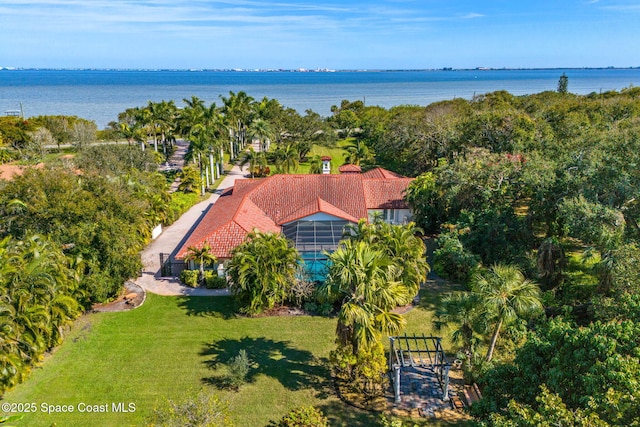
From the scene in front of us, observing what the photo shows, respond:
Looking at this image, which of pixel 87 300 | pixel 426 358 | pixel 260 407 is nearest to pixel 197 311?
pixel 87 300

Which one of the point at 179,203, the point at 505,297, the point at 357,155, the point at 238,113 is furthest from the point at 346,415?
the point at 238,113

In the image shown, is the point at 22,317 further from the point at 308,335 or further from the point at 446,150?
the point at 446,150

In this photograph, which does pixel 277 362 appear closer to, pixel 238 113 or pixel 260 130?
pixel 260 130

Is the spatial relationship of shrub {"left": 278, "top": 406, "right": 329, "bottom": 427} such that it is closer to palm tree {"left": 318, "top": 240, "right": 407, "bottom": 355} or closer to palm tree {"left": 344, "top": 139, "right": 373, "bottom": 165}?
palm tree {"left": 318, "top": 240, "right": 407, "bottom": 355}

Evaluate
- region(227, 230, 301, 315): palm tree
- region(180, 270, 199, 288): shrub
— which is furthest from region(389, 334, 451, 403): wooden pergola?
region(180, 270, 199, 288): shrub

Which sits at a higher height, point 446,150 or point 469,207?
point 446,150

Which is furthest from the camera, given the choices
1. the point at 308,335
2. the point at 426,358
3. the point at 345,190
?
the point at 345,190

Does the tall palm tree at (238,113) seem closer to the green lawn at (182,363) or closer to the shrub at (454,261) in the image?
the shrub at (454,261)

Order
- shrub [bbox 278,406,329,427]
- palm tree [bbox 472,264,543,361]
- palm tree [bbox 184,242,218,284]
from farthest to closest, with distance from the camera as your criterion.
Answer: palm tree [bbox 184,242,218,284] → palm tree [bbox 472,264,543,361] → shrub [bbox 278,406,329,427]
